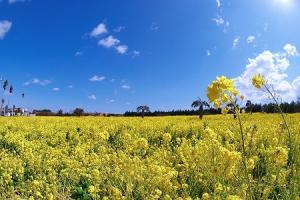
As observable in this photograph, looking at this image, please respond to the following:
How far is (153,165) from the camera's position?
5.62m

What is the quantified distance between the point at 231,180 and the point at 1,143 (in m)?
9.51

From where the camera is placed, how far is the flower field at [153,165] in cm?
436

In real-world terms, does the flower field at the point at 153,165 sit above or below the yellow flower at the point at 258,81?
below

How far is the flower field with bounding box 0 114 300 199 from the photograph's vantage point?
4.36 meters

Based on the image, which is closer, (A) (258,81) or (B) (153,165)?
(A) (258,81)

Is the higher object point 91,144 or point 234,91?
point 234,91

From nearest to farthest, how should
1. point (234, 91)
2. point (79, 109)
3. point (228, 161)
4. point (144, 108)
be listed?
1. point (234, 91)
2. point (228, 161)
3. point (144, 108)
4. point (79, 109)

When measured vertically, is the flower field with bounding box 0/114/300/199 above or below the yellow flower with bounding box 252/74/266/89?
below

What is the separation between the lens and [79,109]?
183ft

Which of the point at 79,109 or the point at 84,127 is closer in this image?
the point at 84,127

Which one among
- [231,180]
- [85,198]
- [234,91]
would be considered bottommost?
[85,198]

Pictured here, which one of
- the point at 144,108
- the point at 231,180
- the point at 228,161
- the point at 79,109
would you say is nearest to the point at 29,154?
the point at 231,180

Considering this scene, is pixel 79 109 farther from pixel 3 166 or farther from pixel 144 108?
pixel 3 166

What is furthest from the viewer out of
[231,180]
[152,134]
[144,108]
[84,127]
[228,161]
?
[144,108]
